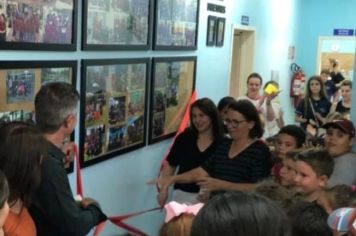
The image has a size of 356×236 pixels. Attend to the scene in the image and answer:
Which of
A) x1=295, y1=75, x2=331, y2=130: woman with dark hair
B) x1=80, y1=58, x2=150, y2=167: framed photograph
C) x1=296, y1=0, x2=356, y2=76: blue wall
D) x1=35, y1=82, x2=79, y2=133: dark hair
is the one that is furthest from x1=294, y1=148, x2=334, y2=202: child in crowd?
x1=296, y1=0, x2=356, y2=76: blue wall

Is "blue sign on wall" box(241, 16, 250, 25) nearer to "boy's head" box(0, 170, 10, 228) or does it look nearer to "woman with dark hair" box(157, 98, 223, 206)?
"woman with dark hair" box(157, 98, 223, 206)

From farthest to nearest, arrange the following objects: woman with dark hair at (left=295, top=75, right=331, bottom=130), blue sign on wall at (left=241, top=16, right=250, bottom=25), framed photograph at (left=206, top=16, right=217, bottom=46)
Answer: blue sign on wall at (left=241, top=16, right=250, bottom=25) < woman with dark hair at (left=295, top=75, right=331, bottom=130) < framed photograph at (left=206, top=16, right=217, bottom=46)

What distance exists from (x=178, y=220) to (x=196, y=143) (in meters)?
2.29

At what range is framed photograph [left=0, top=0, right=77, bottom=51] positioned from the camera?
301cm

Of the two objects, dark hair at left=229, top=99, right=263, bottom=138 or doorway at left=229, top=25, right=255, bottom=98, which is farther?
doorway at left=229, top=25, right=255, bottom=98

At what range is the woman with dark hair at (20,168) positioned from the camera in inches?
81.4

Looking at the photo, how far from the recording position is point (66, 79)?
3.61 metres

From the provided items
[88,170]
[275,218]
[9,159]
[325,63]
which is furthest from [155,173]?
[325,63]

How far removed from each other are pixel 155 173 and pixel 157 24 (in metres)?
1.41

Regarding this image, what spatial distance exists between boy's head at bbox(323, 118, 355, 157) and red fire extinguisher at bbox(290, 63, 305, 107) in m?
6.64

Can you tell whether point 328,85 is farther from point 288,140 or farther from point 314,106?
point 288,140

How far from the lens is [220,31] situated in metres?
6.48

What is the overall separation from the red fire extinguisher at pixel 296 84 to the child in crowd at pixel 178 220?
29.6 ft

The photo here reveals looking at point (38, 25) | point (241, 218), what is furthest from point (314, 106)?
point (241, 218)
